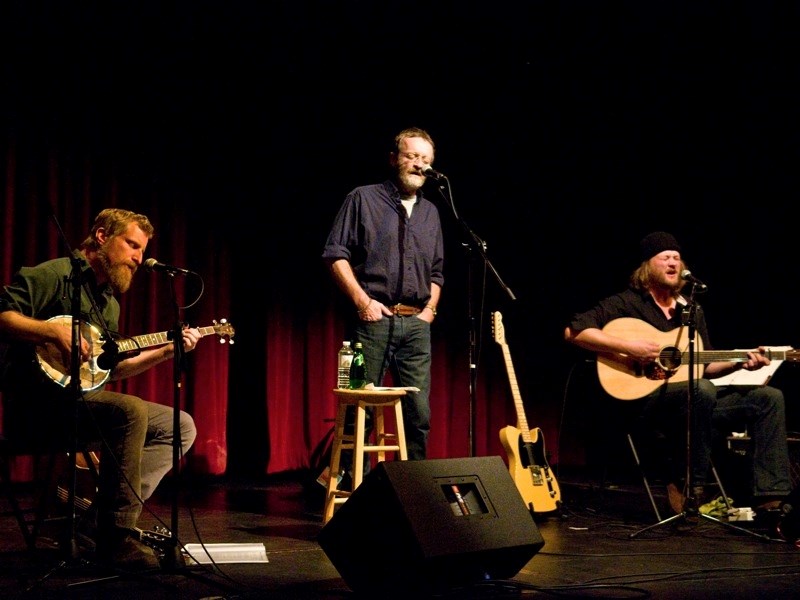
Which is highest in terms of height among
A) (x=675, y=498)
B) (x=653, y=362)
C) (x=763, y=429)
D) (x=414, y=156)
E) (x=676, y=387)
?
(x=414, y=156)

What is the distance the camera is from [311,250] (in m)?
6.34

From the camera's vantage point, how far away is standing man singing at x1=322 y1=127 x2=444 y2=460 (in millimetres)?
4242

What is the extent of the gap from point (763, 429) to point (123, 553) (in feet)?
10.4

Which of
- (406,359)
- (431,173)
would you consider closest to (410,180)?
(431,173)

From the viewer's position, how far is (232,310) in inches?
242

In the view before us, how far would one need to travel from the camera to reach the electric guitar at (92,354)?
335 centimetres

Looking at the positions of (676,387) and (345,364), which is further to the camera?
(676,387)

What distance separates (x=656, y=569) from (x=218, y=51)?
170 inches

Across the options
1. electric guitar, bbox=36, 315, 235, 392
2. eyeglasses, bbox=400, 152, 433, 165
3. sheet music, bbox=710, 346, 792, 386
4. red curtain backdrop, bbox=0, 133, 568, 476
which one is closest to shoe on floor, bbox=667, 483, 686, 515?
sheet music, bbox=710, 346, 792, 386

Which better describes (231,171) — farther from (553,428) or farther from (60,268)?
(553,428)

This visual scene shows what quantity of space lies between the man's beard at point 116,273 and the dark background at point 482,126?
2104mm

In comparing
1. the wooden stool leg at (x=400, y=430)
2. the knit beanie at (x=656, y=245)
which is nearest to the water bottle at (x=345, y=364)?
the wooden stool leg at (x=400, y=430)

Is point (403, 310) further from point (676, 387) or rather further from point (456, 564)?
point (456, 564)

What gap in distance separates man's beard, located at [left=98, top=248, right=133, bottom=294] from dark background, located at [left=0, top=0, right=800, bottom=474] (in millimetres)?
2104
